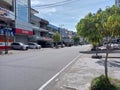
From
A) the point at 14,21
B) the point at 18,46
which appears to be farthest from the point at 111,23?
the point at 14,21

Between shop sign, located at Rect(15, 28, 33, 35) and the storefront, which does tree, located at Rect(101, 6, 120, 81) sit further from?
shop sign, located at Rect(15, 28, 33, 35)

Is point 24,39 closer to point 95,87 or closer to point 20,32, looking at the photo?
point 20,32

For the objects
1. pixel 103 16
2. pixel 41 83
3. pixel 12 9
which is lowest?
pixel 41 83

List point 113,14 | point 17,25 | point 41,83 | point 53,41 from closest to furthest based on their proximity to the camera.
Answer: point 113,14 < point 41,83 < point 17,25 < point 53,41

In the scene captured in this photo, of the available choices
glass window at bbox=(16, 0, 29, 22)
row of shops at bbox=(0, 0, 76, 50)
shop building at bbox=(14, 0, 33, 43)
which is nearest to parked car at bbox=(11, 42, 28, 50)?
row of shops at bbox=(0, 0, 76, 50)

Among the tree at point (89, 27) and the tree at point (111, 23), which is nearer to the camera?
the tree at point (111, 23)

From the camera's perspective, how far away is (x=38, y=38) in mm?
86375

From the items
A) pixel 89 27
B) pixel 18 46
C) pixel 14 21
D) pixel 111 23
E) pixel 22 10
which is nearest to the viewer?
pixel 111 23

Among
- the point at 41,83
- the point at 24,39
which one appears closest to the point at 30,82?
the point at 41,83

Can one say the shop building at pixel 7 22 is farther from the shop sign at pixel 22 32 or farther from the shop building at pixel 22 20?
the shop sign at pixel 22 32

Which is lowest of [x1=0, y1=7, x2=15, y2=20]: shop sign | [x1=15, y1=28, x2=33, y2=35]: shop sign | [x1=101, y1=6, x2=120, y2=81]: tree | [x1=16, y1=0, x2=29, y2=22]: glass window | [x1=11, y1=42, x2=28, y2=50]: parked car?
[x1=11, y1=42, x2=28, y2=50]: parked car

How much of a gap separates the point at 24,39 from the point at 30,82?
6283 cm

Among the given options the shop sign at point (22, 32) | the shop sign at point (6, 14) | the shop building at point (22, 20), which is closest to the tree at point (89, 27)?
the shop sign at point (6, 14)

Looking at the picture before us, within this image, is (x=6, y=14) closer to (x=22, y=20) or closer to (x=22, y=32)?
(x=22, y=32)
